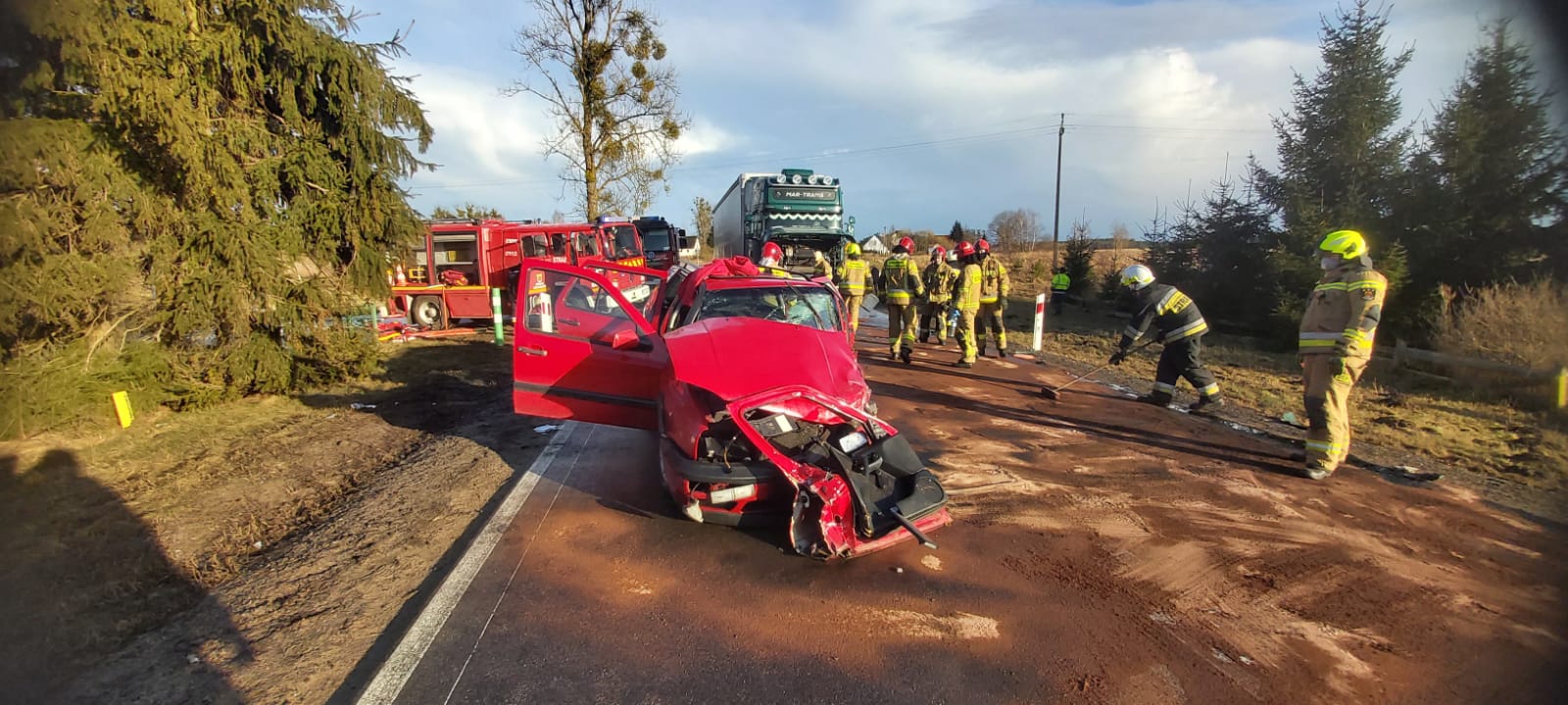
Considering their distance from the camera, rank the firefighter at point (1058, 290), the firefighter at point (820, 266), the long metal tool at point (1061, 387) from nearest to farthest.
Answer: the long metal tool at point (1061, 387) → the firefighter at point (820, 266) → the firefighter at point (1058, 290)

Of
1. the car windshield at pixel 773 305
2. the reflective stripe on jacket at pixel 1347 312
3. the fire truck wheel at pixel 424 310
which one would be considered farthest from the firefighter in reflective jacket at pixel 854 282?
the fire truck wheel at pixel 424 310

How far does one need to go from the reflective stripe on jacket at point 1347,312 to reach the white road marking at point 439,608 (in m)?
6.57

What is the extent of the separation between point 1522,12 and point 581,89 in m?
20.0

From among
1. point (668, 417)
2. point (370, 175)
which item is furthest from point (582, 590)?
point (370, 175)

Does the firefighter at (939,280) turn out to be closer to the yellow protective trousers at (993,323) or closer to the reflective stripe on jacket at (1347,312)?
the yellow protective trousers at (993,323)

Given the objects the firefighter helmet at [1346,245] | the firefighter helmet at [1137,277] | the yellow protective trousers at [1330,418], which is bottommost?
the yellow protective trousers at [1330,418]

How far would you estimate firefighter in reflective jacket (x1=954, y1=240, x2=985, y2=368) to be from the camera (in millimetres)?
9938

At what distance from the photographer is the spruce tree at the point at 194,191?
18.7ft

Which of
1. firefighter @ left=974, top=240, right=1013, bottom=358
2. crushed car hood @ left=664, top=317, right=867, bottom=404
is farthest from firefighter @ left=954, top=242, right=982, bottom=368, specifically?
crushed car hood @ left=664, top=317, right=867, bottom=404

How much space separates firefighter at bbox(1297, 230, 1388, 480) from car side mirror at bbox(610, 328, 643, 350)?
18.0 ft

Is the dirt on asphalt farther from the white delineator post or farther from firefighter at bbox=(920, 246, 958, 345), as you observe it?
the white delineator post

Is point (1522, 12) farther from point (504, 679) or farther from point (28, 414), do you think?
point (28, 414)

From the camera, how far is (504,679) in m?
2.91

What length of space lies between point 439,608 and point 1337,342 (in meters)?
6.77
